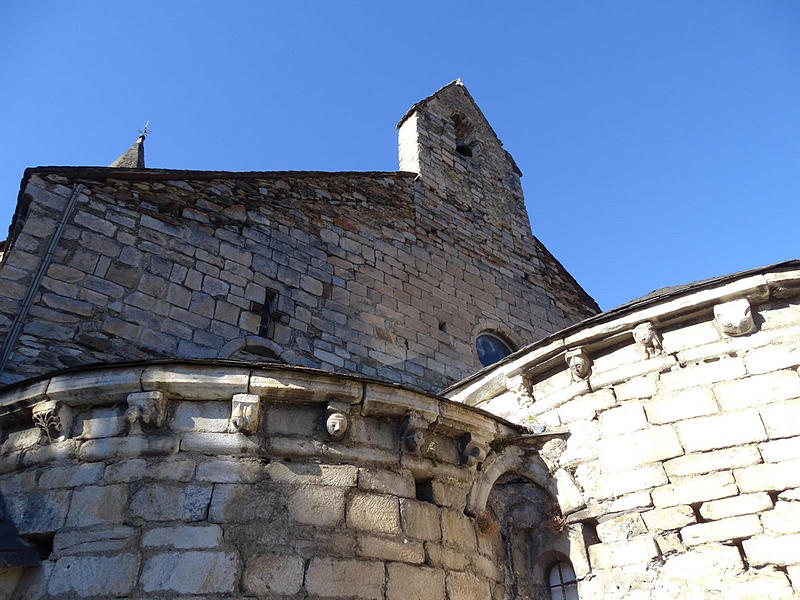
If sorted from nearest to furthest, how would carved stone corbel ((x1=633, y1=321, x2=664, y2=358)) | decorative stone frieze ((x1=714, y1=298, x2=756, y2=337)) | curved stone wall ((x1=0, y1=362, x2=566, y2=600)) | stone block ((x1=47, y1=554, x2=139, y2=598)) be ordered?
stone block ((x1=47, y1=554, x2=139, y2=598)) → curved stone wall ((x1=0, y1=362, x2=566, y2=600)) → decorative stone frieze ((x1=714, y1=298, x2=756, y2=337)) → carved stone corbel ((x1=633, y1=321, x2=664, y2=358))

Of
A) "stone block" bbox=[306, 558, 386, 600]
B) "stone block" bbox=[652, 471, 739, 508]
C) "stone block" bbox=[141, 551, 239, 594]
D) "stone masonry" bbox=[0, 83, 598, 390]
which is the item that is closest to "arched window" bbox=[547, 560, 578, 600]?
"stone block" bbox=[652, 471, 739, 508]

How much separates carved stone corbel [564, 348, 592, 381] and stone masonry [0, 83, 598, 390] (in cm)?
299

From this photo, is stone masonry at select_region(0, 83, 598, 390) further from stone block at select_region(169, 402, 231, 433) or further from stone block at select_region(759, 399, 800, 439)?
stone block at select_region(759, 399, 800, 439)

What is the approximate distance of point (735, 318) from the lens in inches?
179

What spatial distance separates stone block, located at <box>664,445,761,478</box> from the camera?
4.10m

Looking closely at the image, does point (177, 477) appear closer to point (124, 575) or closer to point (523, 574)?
point (124, 575)

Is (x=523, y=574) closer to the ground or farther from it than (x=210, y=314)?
closer to the ground

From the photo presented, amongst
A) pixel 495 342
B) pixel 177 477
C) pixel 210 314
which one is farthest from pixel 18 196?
pixel 495 342

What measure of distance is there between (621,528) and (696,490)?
554 mm

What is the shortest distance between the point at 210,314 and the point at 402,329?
2.55m

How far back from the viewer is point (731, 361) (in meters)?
4.50

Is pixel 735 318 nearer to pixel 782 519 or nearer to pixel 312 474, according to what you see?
pixel 782 519

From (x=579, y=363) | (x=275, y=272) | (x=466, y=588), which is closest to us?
(x=466, y=588)

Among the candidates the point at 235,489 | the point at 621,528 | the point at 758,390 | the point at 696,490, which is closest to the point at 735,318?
the point at 758,390
